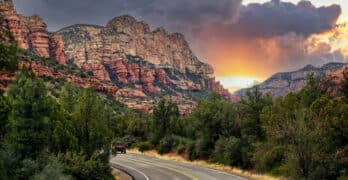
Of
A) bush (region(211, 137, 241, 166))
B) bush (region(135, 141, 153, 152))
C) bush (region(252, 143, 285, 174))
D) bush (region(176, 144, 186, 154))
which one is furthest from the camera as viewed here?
bush (region(135, 141, 153, 152))

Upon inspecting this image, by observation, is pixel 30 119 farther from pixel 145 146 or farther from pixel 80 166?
pixel 145 146

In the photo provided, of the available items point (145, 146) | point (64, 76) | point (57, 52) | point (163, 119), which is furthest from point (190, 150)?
point (57, 52)

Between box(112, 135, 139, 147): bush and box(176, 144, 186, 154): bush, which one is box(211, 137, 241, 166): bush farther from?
box(112, 135, 139, 147): bush

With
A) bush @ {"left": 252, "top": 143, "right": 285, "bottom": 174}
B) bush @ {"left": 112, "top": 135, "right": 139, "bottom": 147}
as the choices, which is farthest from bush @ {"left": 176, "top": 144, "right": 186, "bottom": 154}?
bush @ {"left": 112, "top": 135, "right": 139, "bottom": 147}

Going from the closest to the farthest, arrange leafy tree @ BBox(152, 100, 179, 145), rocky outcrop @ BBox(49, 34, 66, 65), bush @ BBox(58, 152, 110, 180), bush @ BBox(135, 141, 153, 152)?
1. bush @ BBox(58, 152, 110, 180)
2. leafy tree @ BBox(152, 100, 179, 145)
3. bush @ BBox(135, 141, 153, 152)
4. rocky outcrop @ BBox(49, 34, 66, 65)

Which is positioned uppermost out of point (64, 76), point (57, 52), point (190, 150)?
point (57, 52)

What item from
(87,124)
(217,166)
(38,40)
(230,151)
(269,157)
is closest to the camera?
(87,124)

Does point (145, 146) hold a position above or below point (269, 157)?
below

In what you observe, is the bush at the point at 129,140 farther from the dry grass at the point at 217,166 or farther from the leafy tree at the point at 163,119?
the leafy tree at the point at 163,119

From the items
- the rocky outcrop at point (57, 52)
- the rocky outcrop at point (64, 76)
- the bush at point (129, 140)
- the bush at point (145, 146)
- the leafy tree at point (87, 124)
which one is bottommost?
the bush at point (145, 146)

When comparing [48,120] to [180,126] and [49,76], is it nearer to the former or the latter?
[180,126]

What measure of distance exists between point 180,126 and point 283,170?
3328cm

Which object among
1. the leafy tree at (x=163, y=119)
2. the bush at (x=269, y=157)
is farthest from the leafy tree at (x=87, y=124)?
the leafy tree at (x=163, y=119)

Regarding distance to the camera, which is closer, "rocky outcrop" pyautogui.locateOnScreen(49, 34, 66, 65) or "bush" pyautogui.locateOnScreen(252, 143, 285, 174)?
"bush" pyautogui.locateOnScreen(252, 143, 285, 174)
